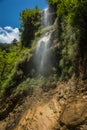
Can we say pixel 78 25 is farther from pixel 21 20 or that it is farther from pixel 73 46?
pixel 21 20

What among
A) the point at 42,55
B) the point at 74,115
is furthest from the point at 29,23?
the point at 74,115

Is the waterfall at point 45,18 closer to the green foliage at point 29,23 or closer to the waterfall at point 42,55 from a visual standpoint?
the green foliage at point 29,23

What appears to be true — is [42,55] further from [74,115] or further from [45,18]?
[74,115]

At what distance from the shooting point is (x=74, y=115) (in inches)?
555

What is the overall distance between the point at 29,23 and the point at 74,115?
90.1 ft

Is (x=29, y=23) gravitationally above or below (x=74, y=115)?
above

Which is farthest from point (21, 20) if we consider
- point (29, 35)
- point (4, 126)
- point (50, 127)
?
point (50, 127)

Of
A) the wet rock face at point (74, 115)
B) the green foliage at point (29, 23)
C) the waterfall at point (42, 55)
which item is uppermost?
the green foliage at point (29, 23)

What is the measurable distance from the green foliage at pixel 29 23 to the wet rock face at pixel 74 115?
24.6 metres

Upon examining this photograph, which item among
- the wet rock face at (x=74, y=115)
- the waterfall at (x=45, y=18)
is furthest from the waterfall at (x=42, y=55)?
the wet rock face at (x=74, y=115)

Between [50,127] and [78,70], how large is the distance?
4.50 metres

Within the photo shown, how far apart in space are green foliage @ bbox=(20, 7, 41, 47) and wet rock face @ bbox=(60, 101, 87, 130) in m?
24.6

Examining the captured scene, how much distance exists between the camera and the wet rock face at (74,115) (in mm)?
13586

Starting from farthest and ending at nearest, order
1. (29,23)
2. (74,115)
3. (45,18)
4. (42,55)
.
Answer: (29,23) < (45,18) < (42,55) < (74,115)
